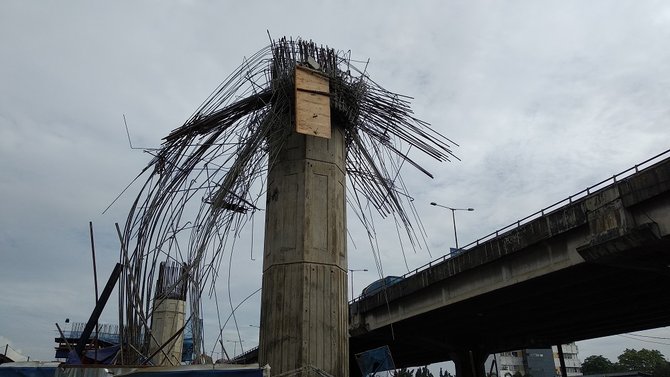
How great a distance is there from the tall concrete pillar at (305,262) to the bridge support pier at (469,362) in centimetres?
2964

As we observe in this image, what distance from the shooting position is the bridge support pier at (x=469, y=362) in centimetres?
3041

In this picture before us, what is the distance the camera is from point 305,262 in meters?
A: 3.55

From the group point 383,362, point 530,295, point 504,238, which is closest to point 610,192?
point 504,238

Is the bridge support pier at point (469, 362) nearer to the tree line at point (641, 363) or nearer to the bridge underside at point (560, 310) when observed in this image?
the bridge underside at point (560, 310)

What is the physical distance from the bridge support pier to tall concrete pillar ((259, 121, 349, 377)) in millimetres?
29642

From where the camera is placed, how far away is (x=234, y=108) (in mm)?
4449

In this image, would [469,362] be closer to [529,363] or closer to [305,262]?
[305,262]

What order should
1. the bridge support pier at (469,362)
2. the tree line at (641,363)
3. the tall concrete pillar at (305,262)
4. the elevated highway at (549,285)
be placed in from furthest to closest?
the tree line at (641,363), the bridge support pier at (469,362), the elevated highway at (549,285), the tall concrete pillar at (305,262)

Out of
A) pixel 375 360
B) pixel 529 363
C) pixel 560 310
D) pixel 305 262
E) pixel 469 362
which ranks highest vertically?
pixel 560 310

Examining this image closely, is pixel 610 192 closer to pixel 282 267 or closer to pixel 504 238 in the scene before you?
pixel 504 238

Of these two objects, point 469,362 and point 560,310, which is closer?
point 560,310

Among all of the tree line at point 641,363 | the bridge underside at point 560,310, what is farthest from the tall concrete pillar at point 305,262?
the tree line at point 641,363

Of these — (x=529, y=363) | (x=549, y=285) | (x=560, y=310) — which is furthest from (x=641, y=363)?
(x=549, y=285)

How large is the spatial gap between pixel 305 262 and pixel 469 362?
3037cm
